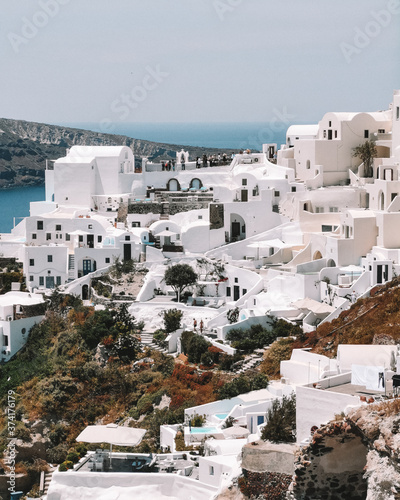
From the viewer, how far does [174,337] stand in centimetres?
3453

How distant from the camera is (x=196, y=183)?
4688cm

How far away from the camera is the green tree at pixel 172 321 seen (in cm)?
3550

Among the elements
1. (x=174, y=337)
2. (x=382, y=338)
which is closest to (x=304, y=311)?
(x=174, y=337)

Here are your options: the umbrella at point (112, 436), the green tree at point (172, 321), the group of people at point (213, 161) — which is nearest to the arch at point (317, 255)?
the green tree at point (172, 321)

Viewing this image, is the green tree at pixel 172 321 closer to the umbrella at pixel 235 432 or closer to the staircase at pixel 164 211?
the staircase at pixel 164 211

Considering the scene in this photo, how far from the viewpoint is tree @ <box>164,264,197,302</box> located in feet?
125

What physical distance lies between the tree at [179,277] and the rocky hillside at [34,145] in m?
59.4

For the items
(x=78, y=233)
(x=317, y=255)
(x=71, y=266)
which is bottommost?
(x=71, y=266)

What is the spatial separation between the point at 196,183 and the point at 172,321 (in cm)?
1260

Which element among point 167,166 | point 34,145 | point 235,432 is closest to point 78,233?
point 167,166

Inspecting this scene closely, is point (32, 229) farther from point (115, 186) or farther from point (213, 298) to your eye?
point (213, 298)

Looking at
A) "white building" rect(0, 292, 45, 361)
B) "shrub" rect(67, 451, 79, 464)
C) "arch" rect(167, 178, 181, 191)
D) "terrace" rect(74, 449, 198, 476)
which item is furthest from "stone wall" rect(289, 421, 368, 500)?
"arch" rect(167, 178, 181, 191)

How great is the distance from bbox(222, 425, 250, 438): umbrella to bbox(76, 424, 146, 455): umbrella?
7.40 ft

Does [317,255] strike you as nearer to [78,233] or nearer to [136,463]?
[78,233]
